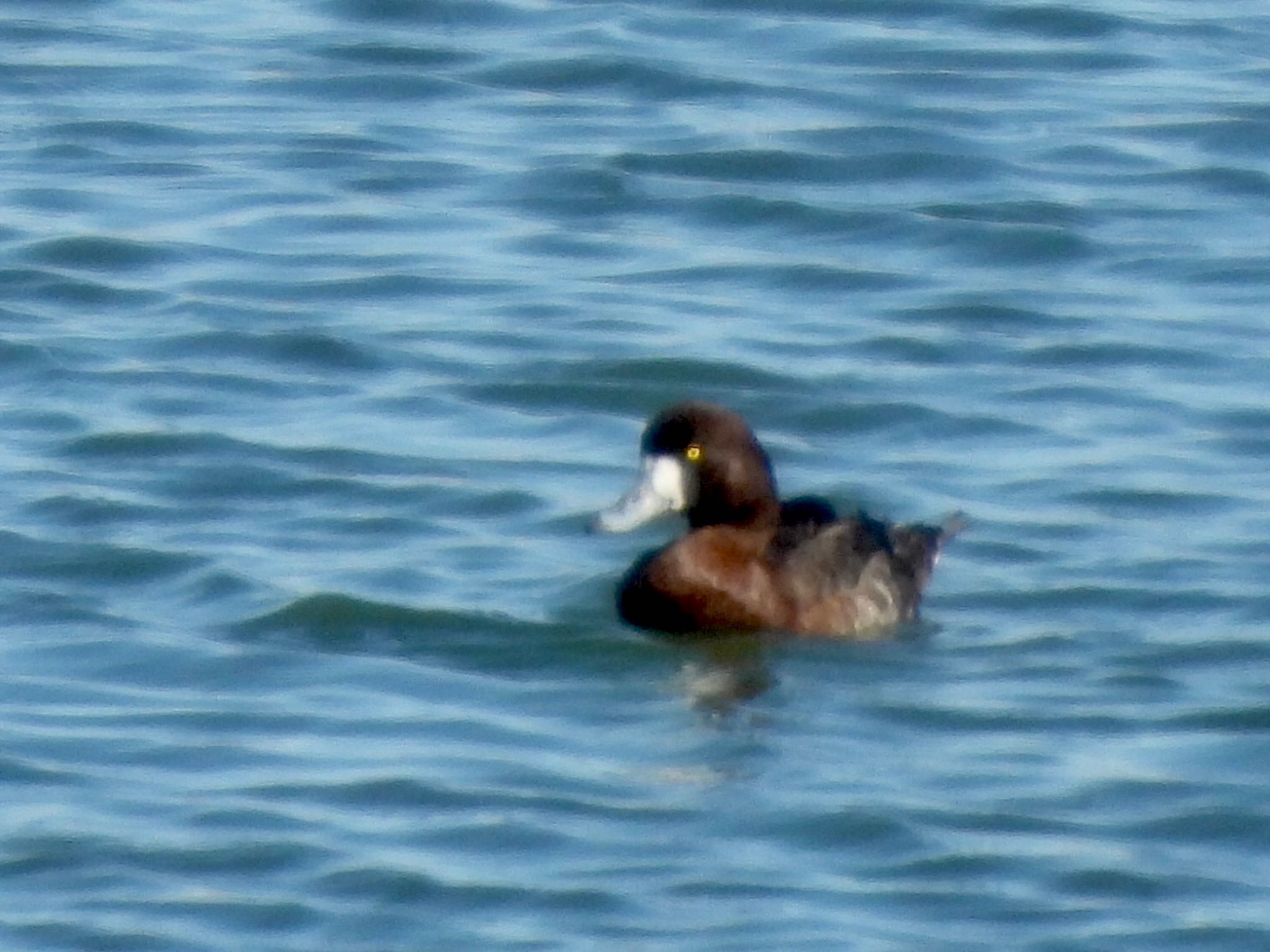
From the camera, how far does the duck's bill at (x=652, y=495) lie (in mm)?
11148

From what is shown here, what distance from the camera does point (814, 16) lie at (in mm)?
18266

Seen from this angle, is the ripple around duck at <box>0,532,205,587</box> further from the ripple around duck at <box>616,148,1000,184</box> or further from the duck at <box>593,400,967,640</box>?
the ripple around duck at <box>616,148,1000,184</box>

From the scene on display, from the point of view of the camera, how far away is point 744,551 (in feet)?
36.6

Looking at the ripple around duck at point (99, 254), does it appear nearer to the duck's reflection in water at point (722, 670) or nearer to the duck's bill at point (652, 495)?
the duck's bill at point (652, 495)

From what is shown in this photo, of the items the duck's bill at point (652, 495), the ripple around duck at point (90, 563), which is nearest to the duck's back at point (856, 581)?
the duck's bill at point (652, 495)

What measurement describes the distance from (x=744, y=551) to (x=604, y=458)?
4.50 ft

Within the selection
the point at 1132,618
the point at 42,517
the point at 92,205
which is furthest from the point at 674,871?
the point at 92,205

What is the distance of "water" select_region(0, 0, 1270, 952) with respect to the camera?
8.61 meters

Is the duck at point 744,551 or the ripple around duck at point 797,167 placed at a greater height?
the ripple around duck at point 797,167

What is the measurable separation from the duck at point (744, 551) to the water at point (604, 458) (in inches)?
5.9

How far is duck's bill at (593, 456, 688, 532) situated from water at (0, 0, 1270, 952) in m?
0.25

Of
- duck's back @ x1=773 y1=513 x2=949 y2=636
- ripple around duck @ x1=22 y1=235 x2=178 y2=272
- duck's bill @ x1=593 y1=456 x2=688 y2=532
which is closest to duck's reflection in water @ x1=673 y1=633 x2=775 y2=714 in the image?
duck's back @ x1=773 y1=513 x2=949 y2=636

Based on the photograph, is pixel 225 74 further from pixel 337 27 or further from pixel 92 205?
pixel 92 205

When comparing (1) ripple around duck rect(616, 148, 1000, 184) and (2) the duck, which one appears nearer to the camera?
(2) the duck
